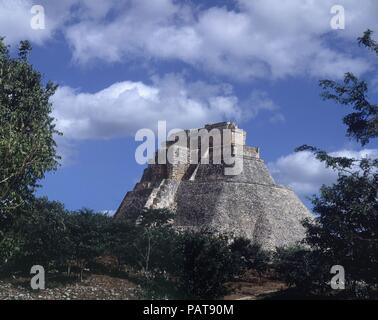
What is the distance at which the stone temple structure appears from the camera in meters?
47.7

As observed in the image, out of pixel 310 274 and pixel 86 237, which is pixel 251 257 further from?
pixel 86 237

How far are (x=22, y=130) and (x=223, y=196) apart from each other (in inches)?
1037

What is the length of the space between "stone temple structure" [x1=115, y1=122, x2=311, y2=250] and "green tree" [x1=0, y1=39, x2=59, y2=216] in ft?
67.8

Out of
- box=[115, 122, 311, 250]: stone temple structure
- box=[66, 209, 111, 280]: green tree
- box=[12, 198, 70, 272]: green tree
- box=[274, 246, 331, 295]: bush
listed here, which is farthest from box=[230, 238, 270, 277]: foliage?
box=[12, 198, 70, 272]: green tree

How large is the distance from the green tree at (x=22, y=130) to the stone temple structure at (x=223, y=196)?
20673 millimetres

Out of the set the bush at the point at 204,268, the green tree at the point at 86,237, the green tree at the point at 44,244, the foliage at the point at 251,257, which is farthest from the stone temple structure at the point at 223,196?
the bush at the point at 204,268

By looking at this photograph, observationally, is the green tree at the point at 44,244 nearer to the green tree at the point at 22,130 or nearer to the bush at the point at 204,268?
the green tree at the point at 22,130

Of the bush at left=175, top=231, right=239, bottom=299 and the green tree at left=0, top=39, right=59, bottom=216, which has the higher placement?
the green tree at left=0, top=39, right=59, bottom=216

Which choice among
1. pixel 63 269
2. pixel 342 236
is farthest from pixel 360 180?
pixel 63 269

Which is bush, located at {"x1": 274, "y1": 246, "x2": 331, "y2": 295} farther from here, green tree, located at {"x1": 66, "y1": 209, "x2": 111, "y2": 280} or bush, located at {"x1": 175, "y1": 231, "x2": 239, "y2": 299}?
green tree, located at {"x1": 66, "y1": 209, "x2": 111, "y2": 280}

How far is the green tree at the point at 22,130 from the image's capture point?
22.1 m

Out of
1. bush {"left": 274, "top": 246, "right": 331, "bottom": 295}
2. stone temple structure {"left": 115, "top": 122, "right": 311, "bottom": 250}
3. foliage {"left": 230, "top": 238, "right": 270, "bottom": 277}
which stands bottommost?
bush {"left": 274, "top": 246, "right": 331, "bottom": 295}
